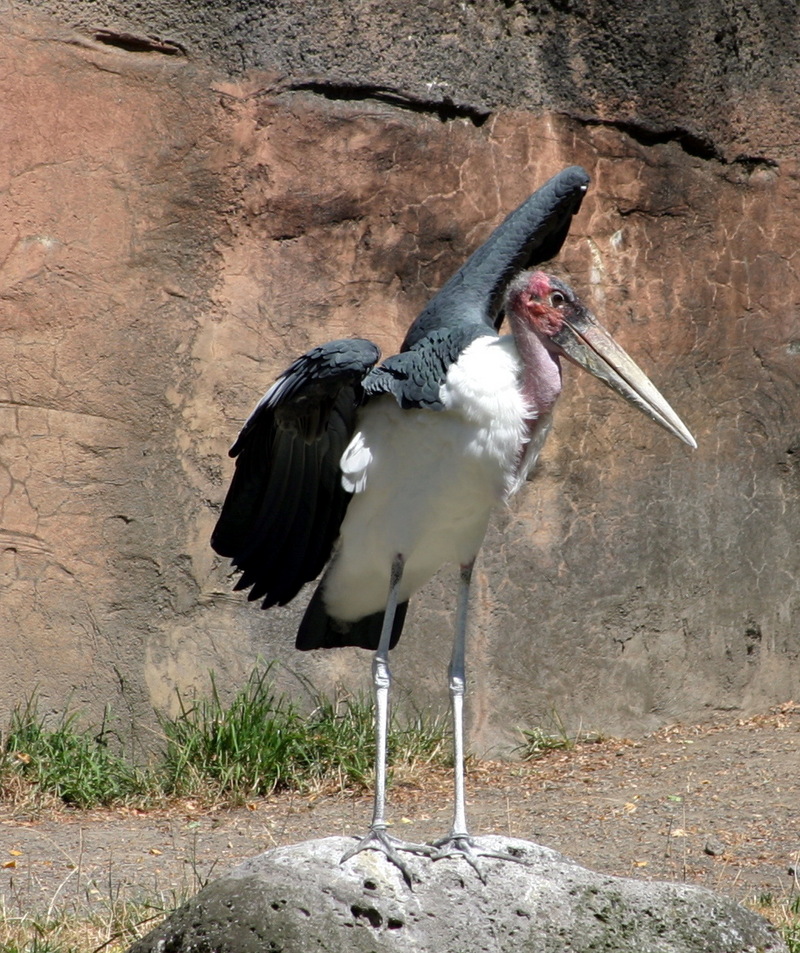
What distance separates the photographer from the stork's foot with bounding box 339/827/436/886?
98.3 inches

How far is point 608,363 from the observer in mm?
2939

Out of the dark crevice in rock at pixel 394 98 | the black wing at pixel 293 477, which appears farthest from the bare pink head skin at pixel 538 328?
the dark crevice in rock at pixel 394 98

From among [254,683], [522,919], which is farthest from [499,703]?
[522,919]

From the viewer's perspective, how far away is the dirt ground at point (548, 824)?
11.1ft

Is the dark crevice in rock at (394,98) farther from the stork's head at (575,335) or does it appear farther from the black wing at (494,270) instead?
the stork's head at (575,335)

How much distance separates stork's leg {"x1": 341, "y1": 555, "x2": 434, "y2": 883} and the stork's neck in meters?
0.47

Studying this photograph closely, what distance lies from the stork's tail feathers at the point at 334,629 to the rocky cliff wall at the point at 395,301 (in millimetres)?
965

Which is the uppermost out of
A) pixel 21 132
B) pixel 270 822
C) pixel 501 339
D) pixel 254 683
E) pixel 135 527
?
pixel 21 132

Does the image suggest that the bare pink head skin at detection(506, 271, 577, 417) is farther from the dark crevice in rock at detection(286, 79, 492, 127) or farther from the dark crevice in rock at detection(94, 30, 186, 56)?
the dark crevice in rock at detection(94, 30, 186, 56)

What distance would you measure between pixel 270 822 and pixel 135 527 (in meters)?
1.01

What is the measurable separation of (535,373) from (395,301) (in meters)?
1.67

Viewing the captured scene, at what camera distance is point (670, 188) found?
471 centimetres

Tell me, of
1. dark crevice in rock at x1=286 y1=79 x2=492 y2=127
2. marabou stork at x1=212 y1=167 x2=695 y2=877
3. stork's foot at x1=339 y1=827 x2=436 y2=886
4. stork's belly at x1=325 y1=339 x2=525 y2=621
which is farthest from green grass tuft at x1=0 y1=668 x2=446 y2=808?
dark crevice in rock at x1=286 y1=79 x2=492 y2=127

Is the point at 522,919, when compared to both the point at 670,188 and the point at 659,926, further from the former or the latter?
the point at 670,188
